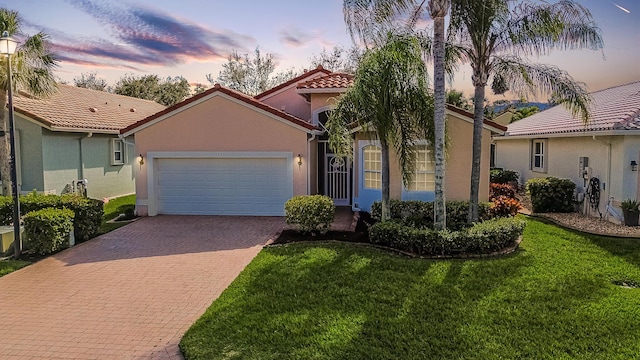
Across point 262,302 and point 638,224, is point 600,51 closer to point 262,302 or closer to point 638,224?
point 638,224

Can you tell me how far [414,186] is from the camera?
14812 millimetres

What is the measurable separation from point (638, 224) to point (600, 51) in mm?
5579

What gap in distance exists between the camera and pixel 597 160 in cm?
1477

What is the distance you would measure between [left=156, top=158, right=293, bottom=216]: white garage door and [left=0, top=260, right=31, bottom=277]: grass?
6.14 meters

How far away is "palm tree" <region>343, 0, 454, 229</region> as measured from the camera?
10.2 meters

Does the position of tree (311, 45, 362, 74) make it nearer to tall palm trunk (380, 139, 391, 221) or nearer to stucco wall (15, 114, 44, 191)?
stucco wall (15, 114, 44, 191)

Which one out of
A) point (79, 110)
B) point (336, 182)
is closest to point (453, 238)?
point (336, 182)

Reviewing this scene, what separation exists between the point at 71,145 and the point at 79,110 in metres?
2.59

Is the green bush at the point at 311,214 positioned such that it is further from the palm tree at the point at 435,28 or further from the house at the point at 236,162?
the palm tree at the point at 435,28

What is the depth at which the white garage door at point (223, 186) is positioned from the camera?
51.2 ft

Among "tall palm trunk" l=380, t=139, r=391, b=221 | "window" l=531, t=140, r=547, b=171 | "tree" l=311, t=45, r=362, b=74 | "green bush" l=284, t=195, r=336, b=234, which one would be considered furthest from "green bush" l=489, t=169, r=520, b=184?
"tree" l=311, t=45, r=362, b=74

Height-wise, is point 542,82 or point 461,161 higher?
point 542,82

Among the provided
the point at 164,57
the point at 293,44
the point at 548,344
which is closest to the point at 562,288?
the point at 548,344

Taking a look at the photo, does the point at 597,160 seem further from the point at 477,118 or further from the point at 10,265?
the point at 10,265
